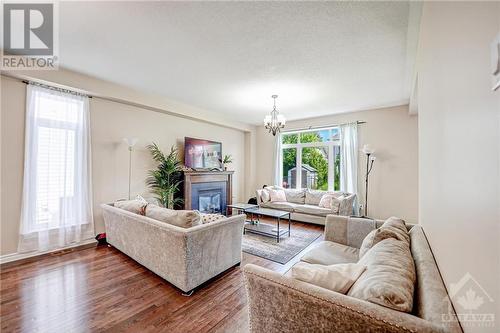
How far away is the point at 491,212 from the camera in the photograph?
62cm

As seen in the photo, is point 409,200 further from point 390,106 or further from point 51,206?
point 51,206

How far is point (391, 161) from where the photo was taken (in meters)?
4.63

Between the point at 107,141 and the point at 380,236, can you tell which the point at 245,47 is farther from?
the point at 107,141

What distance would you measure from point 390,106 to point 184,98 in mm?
4518

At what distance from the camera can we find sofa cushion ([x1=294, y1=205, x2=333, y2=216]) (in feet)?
15.0

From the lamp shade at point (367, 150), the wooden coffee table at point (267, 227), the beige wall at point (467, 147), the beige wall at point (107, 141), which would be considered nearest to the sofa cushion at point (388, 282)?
the beige wall at point (467, 147)

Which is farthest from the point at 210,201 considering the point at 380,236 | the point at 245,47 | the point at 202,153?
the point at 380,236

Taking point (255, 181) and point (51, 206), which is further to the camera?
point (255, 181)

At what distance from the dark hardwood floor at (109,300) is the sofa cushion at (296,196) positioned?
2.83 meters

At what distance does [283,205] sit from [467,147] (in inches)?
176

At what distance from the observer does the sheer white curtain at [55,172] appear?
9.40ft

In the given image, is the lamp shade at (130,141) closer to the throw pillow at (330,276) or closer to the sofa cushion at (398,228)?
the throw pillow at (330,276)

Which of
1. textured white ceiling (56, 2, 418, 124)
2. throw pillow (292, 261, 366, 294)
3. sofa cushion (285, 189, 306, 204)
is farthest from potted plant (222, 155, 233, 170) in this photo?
throw pillow (292, 261, 366, 294)

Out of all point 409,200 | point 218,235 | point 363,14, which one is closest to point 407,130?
point 409,200
